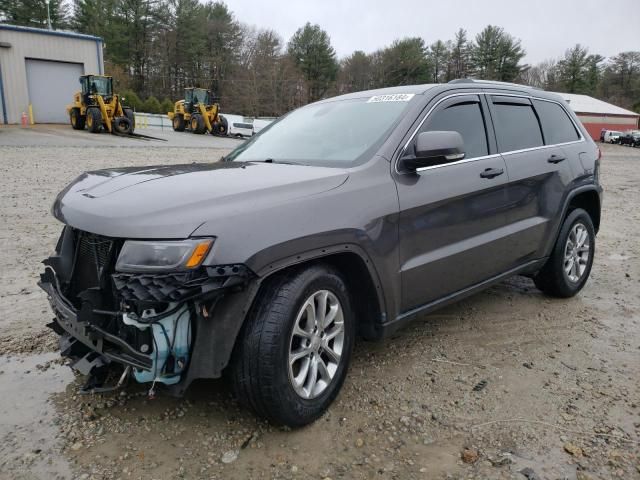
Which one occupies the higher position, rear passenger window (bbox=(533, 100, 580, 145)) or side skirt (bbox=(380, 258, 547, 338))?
rear passenger window (bbox=(533, 100, 580, 145))

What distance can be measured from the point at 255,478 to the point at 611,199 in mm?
11254

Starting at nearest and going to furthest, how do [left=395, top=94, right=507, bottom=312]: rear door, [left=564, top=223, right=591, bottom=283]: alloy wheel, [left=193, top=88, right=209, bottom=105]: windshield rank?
[left=395, top=94, right=507, bottom=312]: rear door, [left=564, top=223, right=591, bottom=283]: alloy wheel, [left=193, top=88, right=209, bottom=105]: windshield

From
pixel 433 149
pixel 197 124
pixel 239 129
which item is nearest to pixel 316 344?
pixel 433 149

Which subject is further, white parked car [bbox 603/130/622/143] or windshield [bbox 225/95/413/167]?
white parked car [bbox 603/130/622/143]

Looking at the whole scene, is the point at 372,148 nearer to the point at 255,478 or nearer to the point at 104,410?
the point at 255,478

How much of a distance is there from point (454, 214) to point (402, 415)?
1278 millimetres

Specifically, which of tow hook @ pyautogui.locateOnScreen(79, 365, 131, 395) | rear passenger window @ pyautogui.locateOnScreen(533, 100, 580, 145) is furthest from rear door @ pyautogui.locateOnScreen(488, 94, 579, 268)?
tow hook @ pyautogui.locateOnScreen(79, 365, 131, 395)

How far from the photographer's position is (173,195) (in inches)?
96.3

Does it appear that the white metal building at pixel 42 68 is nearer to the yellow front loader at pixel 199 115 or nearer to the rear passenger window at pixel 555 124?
the yellow front loader at pixel 199 115

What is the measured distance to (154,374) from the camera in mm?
2332

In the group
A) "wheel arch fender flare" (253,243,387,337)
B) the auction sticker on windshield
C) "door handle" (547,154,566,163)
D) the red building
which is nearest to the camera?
"wheel arch fender flare" (253,243,387,337)

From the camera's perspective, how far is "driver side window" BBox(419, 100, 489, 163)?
342 cm

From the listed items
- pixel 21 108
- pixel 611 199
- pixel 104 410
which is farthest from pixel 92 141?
pixel 104 410

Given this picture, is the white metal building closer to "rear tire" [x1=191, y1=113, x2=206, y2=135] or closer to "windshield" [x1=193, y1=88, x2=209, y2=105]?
"windshield" [x1=193, y1=88, x2=209, y2=105]
